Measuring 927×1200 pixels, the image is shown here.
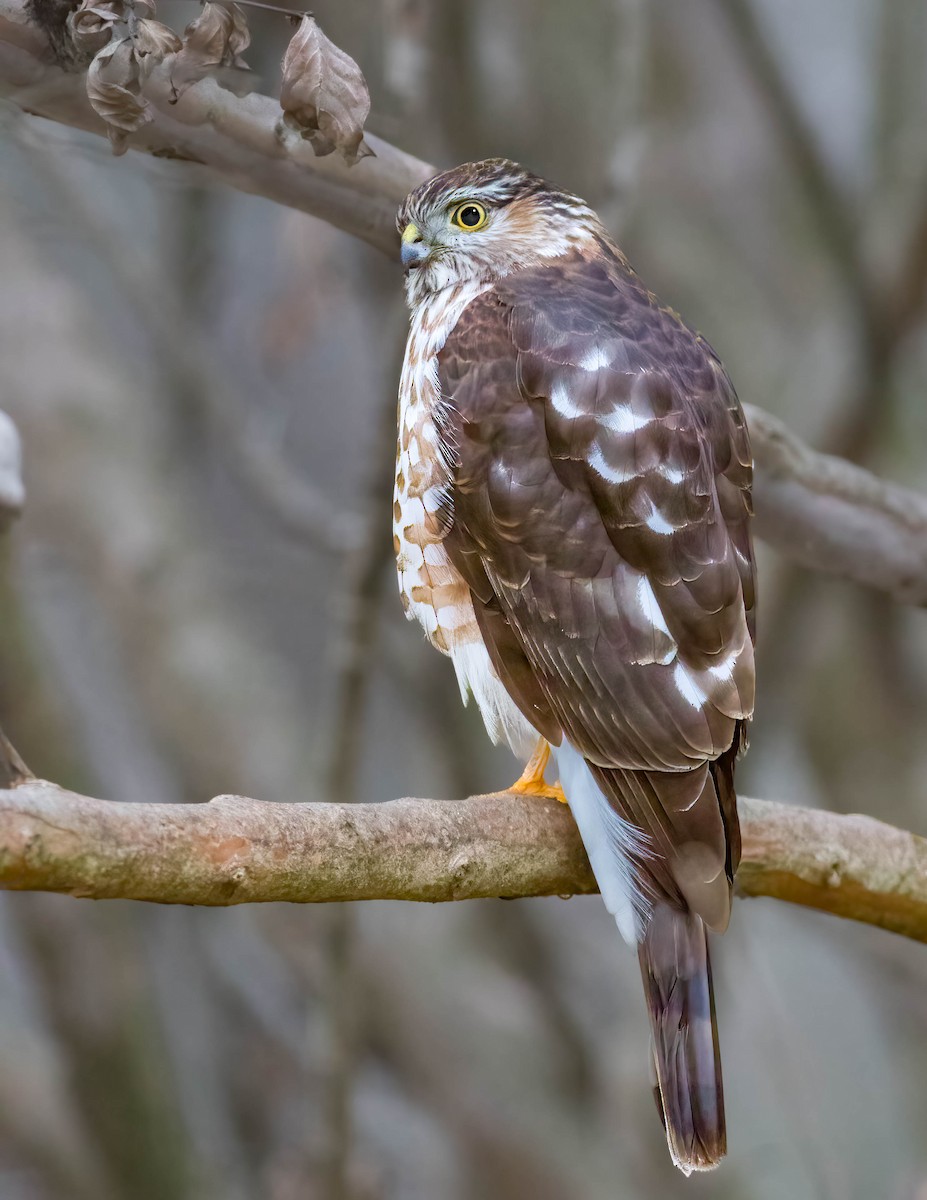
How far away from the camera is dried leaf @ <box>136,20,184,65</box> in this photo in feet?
7.48

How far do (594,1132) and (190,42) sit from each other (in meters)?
3.98

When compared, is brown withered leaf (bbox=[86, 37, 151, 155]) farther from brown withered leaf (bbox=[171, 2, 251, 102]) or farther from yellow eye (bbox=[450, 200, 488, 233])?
yellow eye (bbox=[450, 200, 488, 233])

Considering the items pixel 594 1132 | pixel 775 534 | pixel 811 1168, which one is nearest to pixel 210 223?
pixel 775 534

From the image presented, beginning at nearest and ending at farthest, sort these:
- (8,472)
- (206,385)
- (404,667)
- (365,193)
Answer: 1. (8,472)
2. (365,193)
3. (206,385)
4. (404,667)

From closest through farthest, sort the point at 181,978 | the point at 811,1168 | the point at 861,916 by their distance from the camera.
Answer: the point at 861,916, the point at 811,1168, the point at 181,978

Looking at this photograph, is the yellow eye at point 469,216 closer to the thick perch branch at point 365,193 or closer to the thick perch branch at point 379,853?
the thick perch branch at point 365,193

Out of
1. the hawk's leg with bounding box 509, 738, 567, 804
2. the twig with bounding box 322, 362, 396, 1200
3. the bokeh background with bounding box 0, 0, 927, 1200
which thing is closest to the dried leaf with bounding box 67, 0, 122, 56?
the bokeh background with bounding box 0, 0, 927, 1200

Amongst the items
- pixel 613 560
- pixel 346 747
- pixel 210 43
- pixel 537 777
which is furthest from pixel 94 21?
pixel 346 747

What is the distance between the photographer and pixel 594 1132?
5.13 m

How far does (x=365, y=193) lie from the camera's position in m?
3.22

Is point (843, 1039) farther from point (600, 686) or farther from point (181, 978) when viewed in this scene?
point (600, 686)

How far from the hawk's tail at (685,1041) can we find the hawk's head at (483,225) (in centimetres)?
147

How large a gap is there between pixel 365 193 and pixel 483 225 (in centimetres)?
28

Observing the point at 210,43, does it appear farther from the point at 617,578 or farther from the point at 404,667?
the point at 404,667
